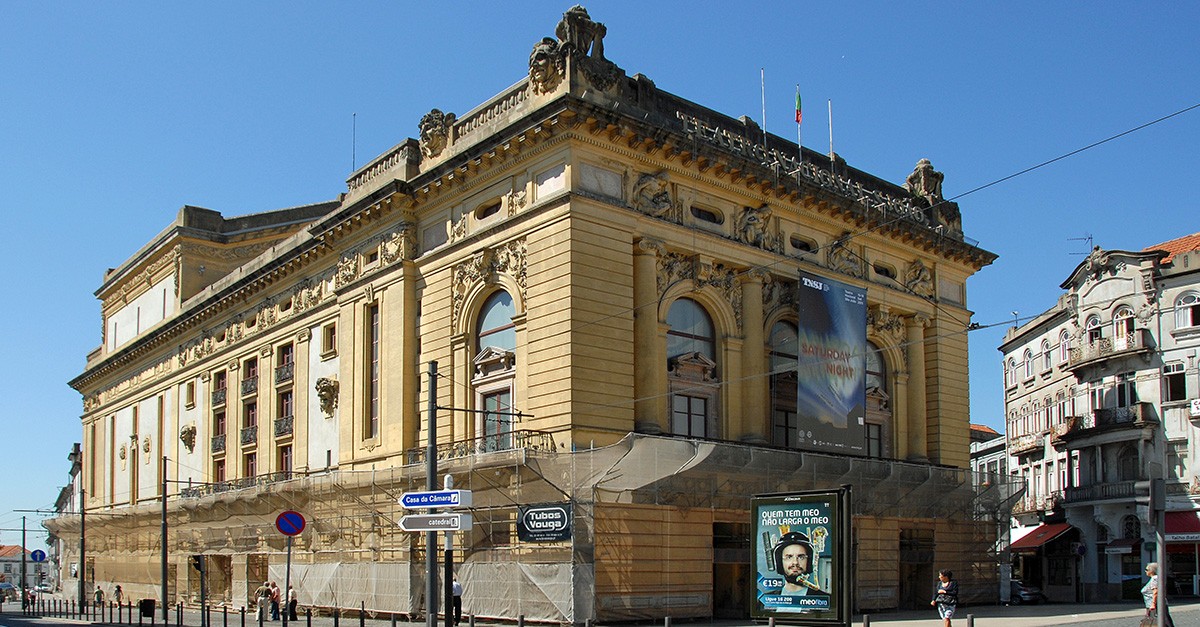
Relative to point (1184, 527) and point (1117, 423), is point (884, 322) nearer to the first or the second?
point (1117, 423)

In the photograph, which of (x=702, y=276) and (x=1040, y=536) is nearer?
(x=702, y=276)

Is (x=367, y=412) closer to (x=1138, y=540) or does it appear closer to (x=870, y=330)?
(x=870, y=330)

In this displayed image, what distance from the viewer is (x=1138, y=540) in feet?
170

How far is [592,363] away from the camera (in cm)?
3200

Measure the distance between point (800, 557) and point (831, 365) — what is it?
20.4 m

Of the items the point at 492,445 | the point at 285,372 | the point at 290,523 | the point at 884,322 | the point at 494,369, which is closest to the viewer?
the point at 290,523

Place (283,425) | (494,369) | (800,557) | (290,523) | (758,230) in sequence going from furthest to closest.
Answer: (283,425)
(758,230)
(494,369)
(290,523)
(800,557)

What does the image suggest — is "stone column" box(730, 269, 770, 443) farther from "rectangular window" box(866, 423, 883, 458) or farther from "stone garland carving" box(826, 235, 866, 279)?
"rectangular window" box(866, 423, 883, 458)

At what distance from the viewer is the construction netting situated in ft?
99.9

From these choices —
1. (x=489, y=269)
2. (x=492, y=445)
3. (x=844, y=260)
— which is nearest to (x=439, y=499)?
(x=492, y=445)

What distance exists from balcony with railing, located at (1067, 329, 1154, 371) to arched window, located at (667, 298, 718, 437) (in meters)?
25.0

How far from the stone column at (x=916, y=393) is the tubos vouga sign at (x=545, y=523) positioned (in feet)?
56.3

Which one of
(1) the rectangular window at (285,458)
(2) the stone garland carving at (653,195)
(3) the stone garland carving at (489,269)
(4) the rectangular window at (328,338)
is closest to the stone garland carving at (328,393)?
(4) the rectangular window at (328,338)

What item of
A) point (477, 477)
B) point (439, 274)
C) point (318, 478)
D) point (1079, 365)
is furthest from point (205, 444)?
point (1079, 365)
